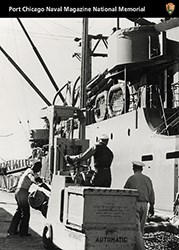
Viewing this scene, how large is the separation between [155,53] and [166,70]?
682 millimetres

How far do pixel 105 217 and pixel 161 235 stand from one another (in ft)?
7.76

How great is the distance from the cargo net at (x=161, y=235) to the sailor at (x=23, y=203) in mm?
2106

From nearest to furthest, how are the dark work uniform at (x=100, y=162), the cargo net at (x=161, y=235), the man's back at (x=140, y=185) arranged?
1. the man's back at (x=140, y=185)
2. the dark work uniform at (x=100, y=162)
3. the cargo net at (x=161, y=235)

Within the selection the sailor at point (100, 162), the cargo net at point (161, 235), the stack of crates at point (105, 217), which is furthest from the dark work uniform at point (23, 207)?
the stack of crates at point (105, 217)

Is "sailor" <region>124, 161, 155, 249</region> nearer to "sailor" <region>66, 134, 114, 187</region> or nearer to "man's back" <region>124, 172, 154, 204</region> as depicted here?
"man's back" <region>124, 172, 154, 204</region>

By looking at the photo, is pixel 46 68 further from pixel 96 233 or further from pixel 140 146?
pixel 96 233

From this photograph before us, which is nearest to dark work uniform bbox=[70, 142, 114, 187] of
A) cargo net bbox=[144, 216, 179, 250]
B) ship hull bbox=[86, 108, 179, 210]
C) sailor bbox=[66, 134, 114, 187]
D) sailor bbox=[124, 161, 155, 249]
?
sailor bbox=[66, 134, 114, 187]

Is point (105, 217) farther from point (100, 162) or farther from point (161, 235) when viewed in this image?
point (161, 235)

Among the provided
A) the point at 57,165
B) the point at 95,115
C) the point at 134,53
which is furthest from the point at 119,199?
the point at 95,115

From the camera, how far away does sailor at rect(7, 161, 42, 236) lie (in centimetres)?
822

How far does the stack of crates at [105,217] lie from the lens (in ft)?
19.2

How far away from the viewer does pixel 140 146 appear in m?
13.8
